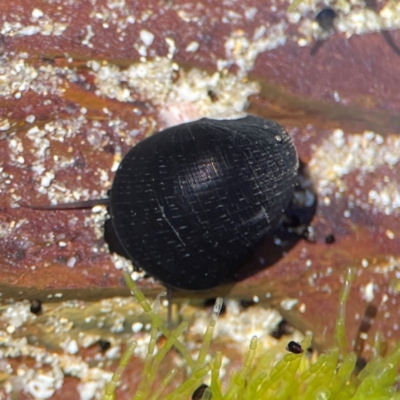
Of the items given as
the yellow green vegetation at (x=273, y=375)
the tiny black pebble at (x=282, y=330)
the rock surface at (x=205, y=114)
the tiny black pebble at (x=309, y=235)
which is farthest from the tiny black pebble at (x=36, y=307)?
the tiny black pebble at (x=309, y=235)

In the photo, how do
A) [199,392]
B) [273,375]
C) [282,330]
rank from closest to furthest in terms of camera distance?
[273,375] → [199,392] → [282,330]

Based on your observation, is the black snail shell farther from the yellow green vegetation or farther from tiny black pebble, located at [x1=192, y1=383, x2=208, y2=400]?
tiny black pebble, located at [x1=192, y1=383, x2=208, y2=400]

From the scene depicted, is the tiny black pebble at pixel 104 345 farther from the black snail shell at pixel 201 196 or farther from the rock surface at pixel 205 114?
the black snail shell at pixel 201 196

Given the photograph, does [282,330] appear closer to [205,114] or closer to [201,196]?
[201,196]

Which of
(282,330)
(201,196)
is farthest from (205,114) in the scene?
(282,330)

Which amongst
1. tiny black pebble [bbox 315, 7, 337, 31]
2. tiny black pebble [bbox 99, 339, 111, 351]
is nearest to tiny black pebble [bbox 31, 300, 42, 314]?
tiny black pebble [bbox 99, 339, 111, 351]

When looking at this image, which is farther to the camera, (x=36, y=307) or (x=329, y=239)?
(x=329, y=239)
